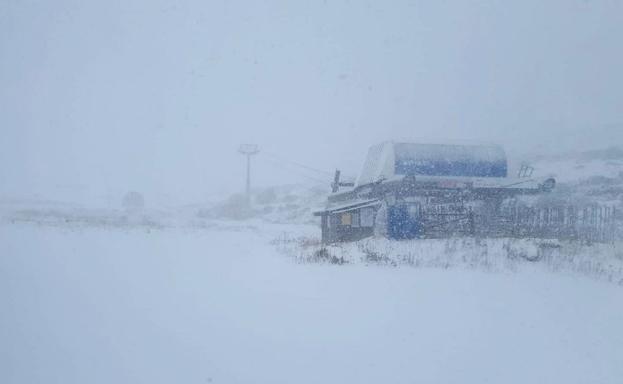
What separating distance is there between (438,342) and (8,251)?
39.5 ft

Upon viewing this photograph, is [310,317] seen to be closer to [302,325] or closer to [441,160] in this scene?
[302,325]

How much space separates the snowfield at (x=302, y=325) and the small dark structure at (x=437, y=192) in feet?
22.1

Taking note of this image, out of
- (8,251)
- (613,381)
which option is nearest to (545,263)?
(613,381)

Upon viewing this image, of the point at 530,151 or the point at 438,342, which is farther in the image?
the point at 530,151

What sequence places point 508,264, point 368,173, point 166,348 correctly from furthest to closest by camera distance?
point 368,173, point 508,264, point 166,348

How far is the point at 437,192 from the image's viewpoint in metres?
18.0

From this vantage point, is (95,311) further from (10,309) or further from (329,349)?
(329,349)

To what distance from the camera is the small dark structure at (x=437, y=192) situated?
17672mm

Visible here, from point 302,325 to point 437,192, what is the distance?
12951mm

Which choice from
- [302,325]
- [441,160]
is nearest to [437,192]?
[441,160]

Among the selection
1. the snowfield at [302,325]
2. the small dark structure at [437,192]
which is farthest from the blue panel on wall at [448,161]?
the snowfield at [302,325]

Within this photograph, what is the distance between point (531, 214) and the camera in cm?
1772

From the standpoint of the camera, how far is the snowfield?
4.93m

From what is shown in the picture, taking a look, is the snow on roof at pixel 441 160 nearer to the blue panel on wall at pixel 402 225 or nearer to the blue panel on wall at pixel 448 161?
the blue panel on wall at pixel 448 161
